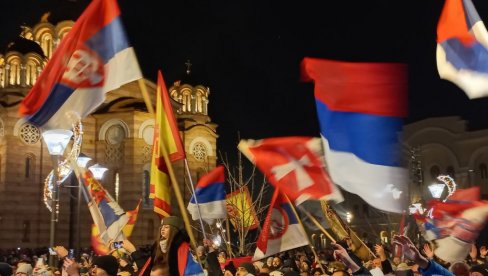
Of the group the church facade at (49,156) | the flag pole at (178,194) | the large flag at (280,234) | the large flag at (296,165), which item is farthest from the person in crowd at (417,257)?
the church facade at (49,156)

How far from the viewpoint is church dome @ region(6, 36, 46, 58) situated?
134ft

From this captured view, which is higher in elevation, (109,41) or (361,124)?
(109,41)

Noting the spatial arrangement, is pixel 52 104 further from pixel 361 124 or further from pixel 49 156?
pixel 49 156

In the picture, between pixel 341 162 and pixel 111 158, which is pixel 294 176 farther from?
pixel 111 158

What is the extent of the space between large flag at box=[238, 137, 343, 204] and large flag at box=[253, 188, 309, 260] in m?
1.99

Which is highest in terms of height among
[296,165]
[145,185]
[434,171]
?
[434,171]

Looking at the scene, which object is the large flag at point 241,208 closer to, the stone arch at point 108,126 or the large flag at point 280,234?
the large flag at point 280,234

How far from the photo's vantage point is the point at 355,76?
8.25 metres

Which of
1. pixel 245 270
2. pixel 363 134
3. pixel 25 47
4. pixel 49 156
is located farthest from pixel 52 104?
pixel 25 47

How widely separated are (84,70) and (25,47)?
34.0 m

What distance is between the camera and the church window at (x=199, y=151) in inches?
1874

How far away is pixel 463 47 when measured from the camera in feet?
29.8

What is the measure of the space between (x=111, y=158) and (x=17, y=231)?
7231 millimetres

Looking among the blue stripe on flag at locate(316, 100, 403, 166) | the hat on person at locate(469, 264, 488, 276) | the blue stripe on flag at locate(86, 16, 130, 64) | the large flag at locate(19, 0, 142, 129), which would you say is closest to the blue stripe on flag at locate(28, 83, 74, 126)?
the large flag at locate(19, 0, 142, 129)
